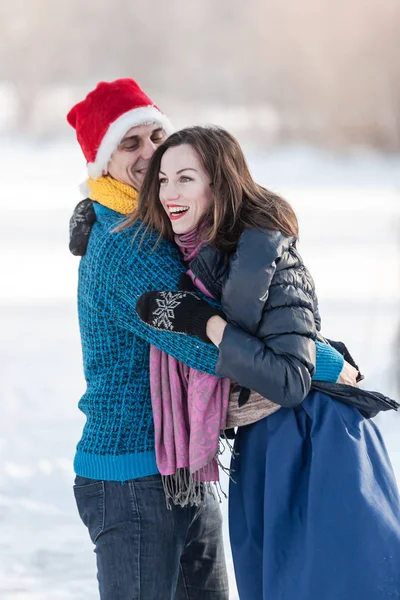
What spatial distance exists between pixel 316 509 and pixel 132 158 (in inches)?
34.9

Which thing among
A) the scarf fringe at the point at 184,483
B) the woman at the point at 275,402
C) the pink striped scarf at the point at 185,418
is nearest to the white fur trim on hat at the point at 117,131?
the woman at the point at 275,402

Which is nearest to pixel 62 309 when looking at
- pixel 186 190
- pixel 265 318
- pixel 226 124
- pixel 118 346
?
pixel 226 124

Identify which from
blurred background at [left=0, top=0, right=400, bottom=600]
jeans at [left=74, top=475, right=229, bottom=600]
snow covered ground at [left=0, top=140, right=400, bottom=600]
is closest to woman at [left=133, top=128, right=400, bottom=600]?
jeans at [left=74, top=475, right=229, bottom=600]

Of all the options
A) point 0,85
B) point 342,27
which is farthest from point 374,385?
point 0,85

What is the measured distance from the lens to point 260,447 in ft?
5.71

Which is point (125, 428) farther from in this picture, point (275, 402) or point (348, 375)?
point (348, 375)

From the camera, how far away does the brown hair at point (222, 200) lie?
1701 millimetres

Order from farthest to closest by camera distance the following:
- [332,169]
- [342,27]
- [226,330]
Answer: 1. [332,169]
2. [342,27]
3. [226,330]

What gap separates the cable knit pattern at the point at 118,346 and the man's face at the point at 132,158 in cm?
17

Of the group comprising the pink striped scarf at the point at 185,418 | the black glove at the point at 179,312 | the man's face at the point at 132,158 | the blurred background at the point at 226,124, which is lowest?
the pink striped scarf at the point at 185,418

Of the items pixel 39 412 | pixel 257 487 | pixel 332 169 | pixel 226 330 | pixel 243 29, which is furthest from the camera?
pixel 332 169

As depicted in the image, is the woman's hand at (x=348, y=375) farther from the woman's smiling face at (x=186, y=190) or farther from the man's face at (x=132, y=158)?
the man's face at (x=132, y=158)

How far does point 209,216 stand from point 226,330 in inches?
10.3

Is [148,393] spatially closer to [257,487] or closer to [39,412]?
[257,487]
